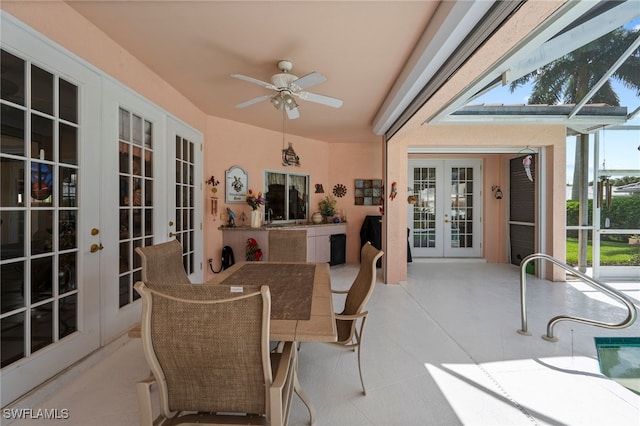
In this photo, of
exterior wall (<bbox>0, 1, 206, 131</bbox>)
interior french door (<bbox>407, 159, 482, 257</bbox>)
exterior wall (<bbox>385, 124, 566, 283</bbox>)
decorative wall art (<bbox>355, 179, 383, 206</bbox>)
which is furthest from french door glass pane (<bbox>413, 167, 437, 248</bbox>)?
exterior wall (<bbox>0, 1, 206, 131</bbox>)

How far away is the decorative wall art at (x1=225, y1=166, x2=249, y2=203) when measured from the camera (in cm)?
458

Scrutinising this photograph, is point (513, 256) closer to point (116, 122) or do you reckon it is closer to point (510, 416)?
point (510, 416)

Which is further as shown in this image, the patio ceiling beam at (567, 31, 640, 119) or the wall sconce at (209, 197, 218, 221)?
the wall sconce at (209, 197, 218, 221)

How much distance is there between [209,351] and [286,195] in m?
4.49

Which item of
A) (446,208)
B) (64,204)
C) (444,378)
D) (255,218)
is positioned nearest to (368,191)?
(446,208)

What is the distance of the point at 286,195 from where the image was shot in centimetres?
543

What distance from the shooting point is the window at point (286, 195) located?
5211mm

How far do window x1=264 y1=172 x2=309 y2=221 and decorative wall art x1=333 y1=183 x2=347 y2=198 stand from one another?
2.20 ft

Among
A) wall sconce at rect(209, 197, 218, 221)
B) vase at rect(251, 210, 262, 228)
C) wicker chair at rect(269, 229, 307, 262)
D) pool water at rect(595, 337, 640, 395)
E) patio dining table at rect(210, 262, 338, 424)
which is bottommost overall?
pool water at rect(595, 337, 640, 395)

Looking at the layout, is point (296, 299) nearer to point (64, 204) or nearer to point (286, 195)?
point (64, 204)

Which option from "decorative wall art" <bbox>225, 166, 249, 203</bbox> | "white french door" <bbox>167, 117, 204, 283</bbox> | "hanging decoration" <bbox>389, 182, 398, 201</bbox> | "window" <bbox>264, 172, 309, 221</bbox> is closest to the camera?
"white french door" <bbox>167, 117, 204, 283</bbox>

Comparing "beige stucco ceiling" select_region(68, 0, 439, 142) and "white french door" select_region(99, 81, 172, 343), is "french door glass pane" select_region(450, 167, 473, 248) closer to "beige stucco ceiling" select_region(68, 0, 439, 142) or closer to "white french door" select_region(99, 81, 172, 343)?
"beige stucco ceiling" select_region(68, 0, 439, 142)

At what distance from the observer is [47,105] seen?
188 centimetres

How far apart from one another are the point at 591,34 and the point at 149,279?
4044 millimetres
